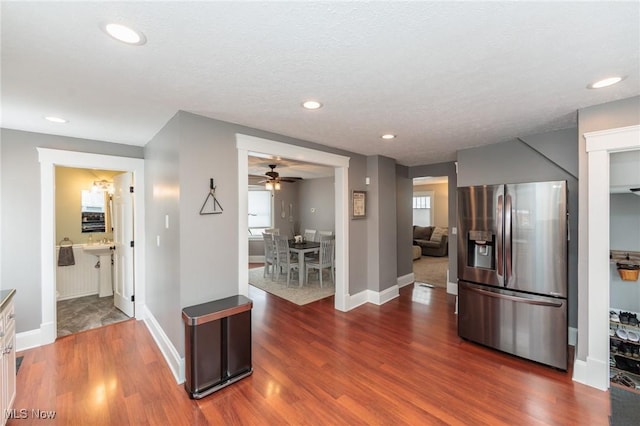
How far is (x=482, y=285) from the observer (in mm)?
2959

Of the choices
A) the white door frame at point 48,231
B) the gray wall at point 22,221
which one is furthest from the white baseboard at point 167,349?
the gray wall at point 22,221

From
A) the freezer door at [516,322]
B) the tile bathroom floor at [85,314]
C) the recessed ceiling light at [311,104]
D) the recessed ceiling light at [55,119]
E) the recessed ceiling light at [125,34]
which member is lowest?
the tile bathroom floor at [85,314]

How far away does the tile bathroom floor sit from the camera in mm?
3438

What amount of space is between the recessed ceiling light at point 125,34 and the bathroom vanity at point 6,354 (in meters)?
1.85

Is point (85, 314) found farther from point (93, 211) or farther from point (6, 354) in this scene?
point (6, 354)

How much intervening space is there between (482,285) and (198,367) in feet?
9.67

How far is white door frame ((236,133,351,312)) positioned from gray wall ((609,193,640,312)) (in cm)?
290

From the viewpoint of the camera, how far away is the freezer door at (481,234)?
9.26 feet

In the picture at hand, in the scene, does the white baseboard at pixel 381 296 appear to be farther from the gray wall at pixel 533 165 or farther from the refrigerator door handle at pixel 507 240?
the gray wall at pixel 533 165

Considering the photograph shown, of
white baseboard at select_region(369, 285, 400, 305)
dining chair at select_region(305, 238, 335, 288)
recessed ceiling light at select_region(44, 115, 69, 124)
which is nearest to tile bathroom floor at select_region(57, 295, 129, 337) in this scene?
recessed ceiling light at select_region(44, 115, 69, 124)

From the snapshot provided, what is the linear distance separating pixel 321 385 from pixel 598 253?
2.59 metres

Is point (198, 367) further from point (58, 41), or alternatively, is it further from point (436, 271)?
point (436, 271)

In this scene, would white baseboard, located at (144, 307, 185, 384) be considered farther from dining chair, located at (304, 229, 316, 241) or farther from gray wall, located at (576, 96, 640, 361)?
dining chair, located at (304, 229, 316, 241)

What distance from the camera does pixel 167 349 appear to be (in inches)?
105
